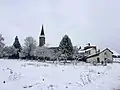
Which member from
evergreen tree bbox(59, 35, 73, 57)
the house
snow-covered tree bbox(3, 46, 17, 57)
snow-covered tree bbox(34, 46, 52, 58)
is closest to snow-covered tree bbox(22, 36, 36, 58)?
snow-covered tree bbox(34, 46, 52, 58)

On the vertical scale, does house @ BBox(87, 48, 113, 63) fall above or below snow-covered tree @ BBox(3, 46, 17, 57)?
below

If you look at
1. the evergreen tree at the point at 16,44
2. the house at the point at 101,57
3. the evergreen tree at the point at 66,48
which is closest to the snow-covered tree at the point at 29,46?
the evergreen tree at the point at 16,44

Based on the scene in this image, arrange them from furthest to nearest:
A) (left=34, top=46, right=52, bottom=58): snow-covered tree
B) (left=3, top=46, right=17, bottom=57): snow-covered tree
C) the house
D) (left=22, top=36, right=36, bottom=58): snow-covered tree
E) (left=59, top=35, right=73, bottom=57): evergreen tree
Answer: (left=22, top=36, right=36, bottom=58): snow-covered tree < (left=3, top=46, right=17, bottom=57): snow-covered tree < (left=34, top=46, right=52, bottom=58): snow-covered tree < the house < (left=59, top=35, right=73, bottom=57): evergreen tree

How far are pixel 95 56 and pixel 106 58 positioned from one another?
3.96 m

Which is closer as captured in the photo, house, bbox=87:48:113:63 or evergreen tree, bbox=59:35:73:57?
evergreen tree, bbox=59:35:73:57

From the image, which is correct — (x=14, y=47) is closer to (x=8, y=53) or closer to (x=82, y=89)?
(x=8, y=53)

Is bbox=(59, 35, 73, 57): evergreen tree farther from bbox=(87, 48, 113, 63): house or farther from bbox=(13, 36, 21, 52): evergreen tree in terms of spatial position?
bbox=(13, 36, 21, 52): evergreen tree

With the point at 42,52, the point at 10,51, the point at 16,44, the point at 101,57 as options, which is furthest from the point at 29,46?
the point at 101,57

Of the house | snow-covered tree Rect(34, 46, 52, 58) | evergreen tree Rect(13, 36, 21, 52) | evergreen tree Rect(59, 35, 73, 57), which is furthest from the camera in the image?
evergreen tree Rect(13, 36, 21, 52)

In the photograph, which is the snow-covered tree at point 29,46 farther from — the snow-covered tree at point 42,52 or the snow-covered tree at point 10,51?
the snow-covered tree at point 10,51

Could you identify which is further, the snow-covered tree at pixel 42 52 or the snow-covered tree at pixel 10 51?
the snow-covered tree at pixel 10 51

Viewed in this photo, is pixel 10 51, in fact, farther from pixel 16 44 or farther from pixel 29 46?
pixel 29 46

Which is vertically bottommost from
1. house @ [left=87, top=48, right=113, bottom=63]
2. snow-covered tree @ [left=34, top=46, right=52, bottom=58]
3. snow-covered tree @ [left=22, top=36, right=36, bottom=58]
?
house @ [left=87, top=48, right=113, bottom=63]

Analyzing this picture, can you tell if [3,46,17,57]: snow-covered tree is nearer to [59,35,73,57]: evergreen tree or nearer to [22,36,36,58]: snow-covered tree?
[22,36,36,58]: snow-covered tree
